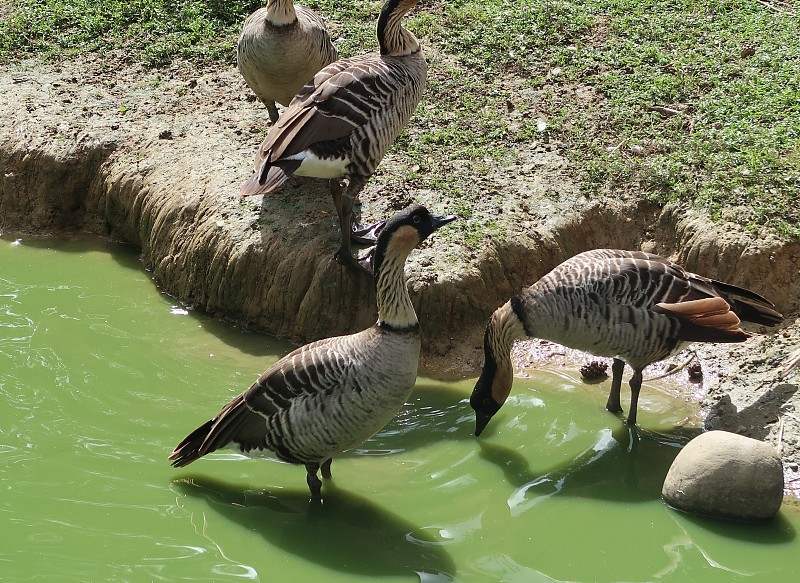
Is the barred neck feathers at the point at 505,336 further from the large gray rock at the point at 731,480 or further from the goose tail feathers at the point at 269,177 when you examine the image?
the goose tail feathers at the point at 269,177

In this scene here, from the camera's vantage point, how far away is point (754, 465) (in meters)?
5.16

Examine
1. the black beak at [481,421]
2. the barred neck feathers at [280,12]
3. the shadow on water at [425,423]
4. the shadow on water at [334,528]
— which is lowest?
the shadow on water at [334,528]

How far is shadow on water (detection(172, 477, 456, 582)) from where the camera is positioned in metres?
4.99

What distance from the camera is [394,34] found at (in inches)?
295

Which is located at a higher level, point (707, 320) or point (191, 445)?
point (707, 320)

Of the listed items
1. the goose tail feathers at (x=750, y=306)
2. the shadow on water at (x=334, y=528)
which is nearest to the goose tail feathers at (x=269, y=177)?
the shadow on water at (x=334, y=528)

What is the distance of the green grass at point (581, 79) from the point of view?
24.7ft

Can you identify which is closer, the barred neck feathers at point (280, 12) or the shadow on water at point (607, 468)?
the shadow on water at point (607, 468)

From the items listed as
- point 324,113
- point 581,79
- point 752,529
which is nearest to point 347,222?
point 324,113

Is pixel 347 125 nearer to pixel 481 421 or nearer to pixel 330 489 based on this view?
pixel 481 421

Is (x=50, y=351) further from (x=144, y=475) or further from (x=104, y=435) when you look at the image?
(x=144, y=475)

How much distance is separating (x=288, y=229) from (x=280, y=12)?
1966mm

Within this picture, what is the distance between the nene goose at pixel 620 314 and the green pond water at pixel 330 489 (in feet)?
1.43

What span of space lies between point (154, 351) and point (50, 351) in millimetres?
748
